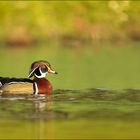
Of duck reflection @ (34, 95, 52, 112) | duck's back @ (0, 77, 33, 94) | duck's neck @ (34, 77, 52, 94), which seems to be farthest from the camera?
duck's neck @ (34, 77, 52, 94)

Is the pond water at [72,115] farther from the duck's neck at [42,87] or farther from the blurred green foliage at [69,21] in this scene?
the blurred green foliage at [69,21]

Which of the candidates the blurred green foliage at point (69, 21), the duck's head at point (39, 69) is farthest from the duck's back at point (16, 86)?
the blurred green foliage at point (69, 21)

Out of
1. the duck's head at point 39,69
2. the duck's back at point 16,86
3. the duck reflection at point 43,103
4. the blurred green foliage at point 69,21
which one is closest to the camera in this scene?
the duck reflection at point 43,103

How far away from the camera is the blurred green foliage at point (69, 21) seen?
32.3m

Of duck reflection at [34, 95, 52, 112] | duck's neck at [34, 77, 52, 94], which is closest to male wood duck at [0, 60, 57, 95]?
duck's neck at [34, 77, 52, 94]

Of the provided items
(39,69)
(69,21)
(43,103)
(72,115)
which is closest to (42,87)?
(39,69)

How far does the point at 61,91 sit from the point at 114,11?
1683 centimetres

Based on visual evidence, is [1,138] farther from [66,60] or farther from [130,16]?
[130,16]

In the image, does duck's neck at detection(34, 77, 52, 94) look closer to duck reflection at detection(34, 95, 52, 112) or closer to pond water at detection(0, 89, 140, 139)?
pond water at detection(0, 89, 140, 139)

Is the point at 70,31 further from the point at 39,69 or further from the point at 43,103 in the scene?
the point at 43,103

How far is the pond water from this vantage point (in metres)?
13.2

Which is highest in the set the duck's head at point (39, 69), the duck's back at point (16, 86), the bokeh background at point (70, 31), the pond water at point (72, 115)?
the bokeh background at point (70, 31)

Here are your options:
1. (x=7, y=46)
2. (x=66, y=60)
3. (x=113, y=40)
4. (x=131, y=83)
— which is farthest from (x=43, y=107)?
(x=113, y=40)

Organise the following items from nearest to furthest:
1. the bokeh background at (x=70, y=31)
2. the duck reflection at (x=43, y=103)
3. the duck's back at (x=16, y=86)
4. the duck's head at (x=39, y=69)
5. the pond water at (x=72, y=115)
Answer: the pond water at (x=72, y=115) < the duck reflection at (x=43, y=103) < the duck's back at (x=16, y=86) < the duck's head at (x=39, y=69) < the bokeh background at (x=70, y=31)
